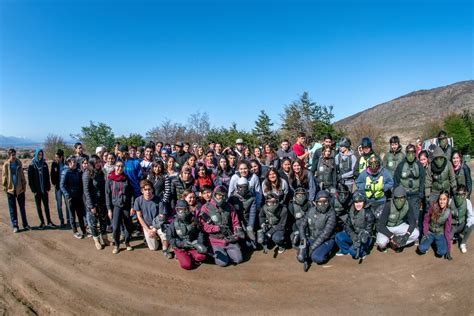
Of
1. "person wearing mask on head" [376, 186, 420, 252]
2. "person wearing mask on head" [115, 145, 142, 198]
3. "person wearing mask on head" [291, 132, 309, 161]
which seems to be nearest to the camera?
"person wearing mask on head" [376, 186, 420, 252]

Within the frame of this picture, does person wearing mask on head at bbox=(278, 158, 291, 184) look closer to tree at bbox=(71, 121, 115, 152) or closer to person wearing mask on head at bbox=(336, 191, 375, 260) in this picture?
person wearing mask on head at bbox=(336, 191, 375, 260)

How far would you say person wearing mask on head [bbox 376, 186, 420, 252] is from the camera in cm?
556

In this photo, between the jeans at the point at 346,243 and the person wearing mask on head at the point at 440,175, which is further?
the person wearing mask on head at the point at 440,175

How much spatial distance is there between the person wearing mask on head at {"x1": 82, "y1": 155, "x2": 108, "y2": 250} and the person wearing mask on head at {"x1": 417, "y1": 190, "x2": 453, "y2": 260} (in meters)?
6.24

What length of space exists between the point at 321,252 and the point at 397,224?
5.22 ft

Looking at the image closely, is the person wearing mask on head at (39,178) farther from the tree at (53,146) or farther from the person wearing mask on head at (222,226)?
the tree at (53,146)

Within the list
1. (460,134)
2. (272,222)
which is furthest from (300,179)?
(460,134)

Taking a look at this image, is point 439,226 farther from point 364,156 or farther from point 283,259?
point 283,259

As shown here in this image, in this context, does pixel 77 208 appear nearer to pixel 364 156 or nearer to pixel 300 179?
pixel 300 179

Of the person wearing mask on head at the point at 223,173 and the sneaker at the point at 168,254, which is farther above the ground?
the person wearing mask on head at the point at 223,173

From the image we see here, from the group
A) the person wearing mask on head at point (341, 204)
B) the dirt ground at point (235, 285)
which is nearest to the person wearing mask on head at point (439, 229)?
the dirt ground at point (235, 285)

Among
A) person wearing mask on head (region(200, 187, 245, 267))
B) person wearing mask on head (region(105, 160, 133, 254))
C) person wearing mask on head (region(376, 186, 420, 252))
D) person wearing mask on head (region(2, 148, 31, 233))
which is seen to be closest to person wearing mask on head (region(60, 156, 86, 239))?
person wearing mask on head (region(105, 160, 133, 254))

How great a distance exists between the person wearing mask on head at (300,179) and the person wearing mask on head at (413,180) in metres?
1.79

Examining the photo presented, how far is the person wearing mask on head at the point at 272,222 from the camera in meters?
5.86
